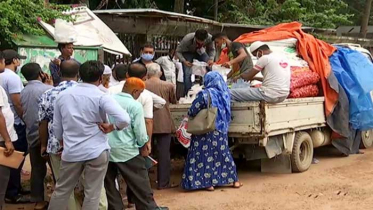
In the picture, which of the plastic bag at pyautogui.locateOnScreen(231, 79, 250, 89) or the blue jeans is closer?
the plastic bag at pyautogui.locateOnScreen(231, 79, 250, 89)

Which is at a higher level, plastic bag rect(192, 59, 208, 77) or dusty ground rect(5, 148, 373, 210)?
plastic bag rect(192, 59, 208, 77)

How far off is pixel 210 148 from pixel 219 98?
651mm

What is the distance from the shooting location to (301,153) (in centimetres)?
812

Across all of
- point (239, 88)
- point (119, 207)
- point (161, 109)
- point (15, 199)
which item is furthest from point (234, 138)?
point (15, 199)

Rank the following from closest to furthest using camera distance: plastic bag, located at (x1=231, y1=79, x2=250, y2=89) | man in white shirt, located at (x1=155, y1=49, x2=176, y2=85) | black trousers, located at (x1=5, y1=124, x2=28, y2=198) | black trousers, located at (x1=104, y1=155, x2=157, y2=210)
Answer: black trousers, located at (x1=104, y1=155, x2=157, y2=210), black trousers, located at (x1=5, y1=124, x2=28, y2=198), plastic bag, located at (x1=231, y1=79, x2=250, y2=89), man in white shirt, located at (x1=155, y1=49, x2=176, y2=85)

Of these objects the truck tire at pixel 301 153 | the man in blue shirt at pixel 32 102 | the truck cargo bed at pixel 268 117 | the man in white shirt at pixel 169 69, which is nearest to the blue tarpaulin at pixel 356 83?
the truck cargo bed at pixel 268 117

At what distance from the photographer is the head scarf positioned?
6.64 metres

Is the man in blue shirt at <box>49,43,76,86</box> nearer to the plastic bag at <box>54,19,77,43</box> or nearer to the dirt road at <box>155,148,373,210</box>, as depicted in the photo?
the plastic bag at <box>54,19,77,43</box>

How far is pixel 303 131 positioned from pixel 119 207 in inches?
143

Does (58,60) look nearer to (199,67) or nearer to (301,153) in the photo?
(199,67)

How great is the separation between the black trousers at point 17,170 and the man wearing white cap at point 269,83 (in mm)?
2850

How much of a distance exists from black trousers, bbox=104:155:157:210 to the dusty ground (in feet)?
2.22

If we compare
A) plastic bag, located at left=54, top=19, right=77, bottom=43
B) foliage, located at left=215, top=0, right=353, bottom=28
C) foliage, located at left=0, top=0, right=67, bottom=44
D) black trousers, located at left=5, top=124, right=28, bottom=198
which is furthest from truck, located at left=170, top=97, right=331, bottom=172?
foliage, located at left=215, top=0, right=353, bottom=28

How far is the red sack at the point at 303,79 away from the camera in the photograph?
809 centimetres
